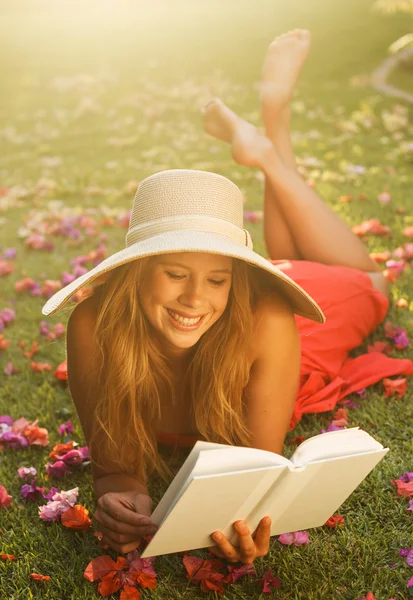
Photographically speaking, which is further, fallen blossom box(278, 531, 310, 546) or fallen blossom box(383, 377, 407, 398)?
fallen blossom box(383, 377, 407, 398)

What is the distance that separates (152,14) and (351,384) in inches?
609

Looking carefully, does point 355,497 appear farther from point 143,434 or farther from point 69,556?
point 69,556

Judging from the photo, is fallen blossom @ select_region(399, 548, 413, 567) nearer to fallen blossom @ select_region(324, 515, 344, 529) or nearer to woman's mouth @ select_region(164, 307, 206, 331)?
fallen blossom @ select_region(324, 515, 344, 529)

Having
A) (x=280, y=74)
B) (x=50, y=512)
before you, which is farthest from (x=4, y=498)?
(x=280, y=74)

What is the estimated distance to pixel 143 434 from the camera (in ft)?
7.38

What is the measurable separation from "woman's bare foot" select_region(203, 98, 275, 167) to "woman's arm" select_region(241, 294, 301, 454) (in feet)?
4.39

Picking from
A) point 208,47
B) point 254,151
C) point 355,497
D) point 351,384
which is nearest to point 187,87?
point 208,47

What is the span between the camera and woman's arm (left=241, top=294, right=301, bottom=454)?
2.10 meters

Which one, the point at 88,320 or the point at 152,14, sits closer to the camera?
the point at 88,320

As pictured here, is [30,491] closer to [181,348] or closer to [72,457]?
[72,457]

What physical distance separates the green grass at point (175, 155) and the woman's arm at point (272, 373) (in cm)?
33

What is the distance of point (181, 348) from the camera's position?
7.34 ft

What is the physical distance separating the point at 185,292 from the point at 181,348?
1.16 feet

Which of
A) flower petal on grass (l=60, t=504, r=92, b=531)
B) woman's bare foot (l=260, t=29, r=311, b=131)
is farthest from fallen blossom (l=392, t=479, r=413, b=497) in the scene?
woman's bare foot (l=260, t=29, r=311, b=131)
